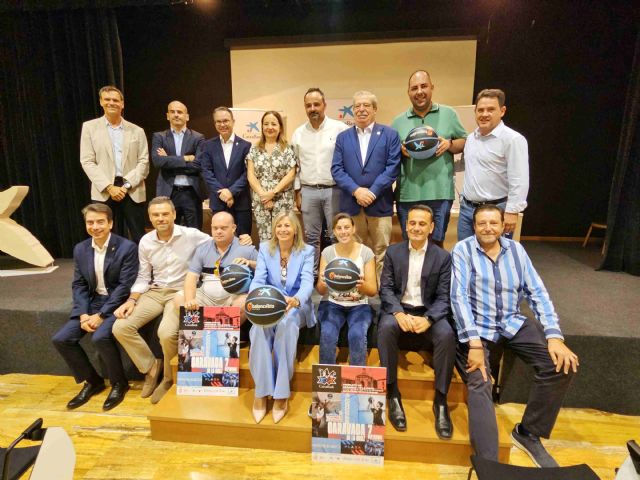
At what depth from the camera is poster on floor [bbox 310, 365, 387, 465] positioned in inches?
82.3

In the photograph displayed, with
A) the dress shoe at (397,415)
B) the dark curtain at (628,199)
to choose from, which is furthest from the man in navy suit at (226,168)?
the dark curtain at (628,199)

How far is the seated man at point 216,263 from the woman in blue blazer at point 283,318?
24 centimetres

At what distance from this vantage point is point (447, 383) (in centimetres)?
227

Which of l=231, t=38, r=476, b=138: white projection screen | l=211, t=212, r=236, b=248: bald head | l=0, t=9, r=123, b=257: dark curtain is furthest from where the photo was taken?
l=231, t=38, r=476, b=138: white projection screen

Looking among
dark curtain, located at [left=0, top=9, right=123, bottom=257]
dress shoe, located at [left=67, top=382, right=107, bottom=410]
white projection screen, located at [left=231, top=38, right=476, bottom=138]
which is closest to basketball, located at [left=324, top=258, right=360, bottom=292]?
dress shoe, located at [left=67, top=382, right=107, bottom=410]

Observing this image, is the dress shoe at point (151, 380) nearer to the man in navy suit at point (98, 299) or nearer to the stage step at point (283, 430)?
the man in navy suit at point (98, 299)

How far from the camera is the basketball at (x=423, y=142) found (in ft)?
8.93

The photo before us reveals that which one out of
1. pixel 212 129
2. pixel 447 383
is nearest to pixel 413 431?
pixel 447 383

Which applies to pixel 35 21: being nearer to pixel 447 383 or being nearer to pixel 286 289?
pixel 286 289

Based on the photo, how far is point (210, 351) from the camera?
2.55 meters

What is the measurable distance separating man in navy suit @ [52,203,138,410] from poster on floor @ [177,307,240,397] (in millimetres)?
580

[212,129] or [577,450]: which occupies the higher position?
[212,129]

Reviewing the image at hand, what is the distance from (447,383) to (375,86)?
3.94 metres

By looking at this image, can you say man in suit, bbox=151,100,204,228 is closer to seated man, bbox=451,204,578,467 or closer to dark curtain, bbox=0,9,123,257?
dark curtain, bbox=0,9,123,257
